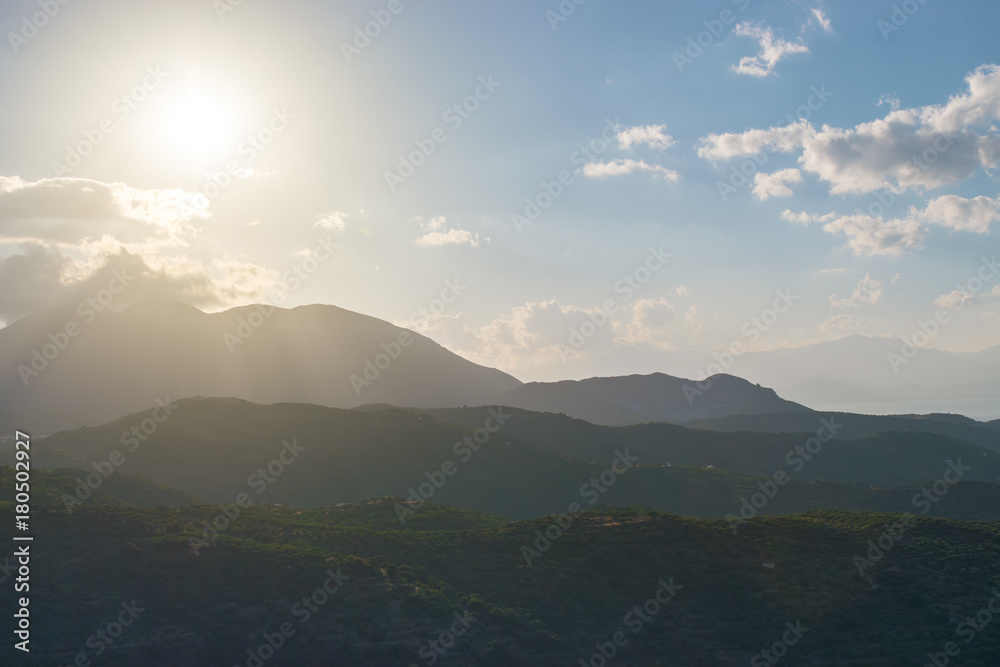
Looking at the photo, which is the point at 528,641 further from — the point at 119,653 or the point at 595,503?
the point at 595,503

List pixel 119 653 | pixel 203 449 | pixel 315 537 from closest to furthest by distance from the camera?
pixel 119 653 → pixel 315 537 → pixel 203 449

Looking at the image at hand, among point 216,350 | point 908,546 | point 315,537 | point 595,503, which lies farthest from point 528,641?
point 216,350
